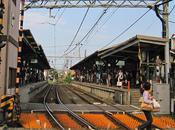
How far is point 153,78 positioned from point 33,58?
1609 cm

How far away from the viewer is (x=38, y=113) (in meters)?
20.0

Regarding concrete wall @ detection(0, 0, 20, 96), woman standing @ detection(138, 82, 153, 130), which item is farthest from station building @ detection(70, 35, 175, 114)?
concrete wall @ detection(0, 0, 20, 96)

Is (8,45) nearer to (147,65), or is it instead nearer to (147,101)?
(147,101)

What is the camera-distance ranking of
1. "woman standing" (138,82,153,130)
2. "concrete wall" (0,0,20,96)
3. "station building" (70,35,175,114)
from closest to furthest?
"woman standing" (138,82,153,130), "concrete wall" (0,0,20,96), "station building" (70,35,175,114)

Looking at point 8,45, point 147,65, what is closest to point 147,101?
point 8,45

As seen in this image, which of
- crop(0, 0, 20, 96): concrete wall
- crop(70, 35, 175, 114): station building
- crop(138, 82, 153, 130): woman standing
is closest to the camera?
crop(138, 82, 153, 130): woman standing

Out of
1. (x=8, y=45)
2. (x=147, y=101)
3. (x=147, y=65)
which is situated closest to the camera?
(x=147, y=101)

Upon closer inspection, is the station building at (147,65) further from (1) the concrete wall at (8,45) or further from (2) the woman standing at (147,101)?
(1) the concrete wall at (8,45)

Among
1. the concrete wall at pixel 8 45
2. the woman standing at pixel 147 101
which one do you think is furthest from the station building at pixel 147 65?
the concrete wall at pixel 8 45

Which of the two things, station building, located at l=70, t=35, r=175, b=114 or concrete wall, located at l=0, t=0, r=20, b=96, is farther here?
station building, located at l=70, t=35, r=175, b=114

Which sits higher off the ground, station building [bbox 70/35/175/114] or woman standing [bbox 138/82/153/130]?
station building [bbox 70/35/175/114]

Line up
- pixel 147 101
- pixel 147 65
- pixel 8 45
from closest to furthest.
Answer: pixel 147 101, pixel 8 45, pixel 147 65

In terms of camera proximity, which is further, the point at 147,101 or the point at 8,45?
the point at 8,45

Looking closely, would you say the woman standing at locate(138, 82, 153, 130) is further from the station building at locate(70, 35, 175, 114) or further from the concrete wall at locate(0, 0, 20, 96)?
the concrete wall at locate(0, 0, 20, 96)
